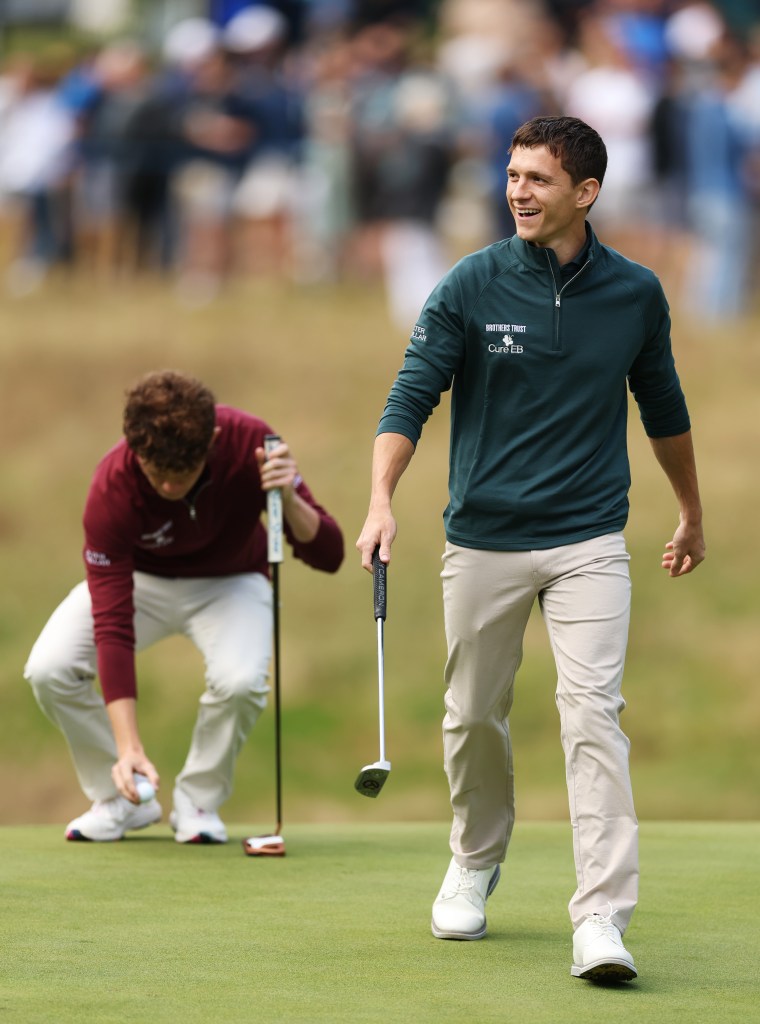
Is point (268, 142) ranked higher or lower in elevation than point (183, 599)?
higher

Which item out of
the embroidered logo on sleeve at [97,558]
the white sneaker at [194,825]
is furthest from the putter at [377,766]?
the white sneaker at [194,825]

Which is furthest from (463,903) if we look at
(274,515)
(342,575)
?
(342,575)

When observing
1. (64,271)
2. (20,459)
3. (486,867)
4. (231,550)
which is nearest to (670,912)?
(486,867)

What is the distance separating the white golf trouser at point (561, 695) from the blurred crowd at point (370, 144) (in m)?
12.4

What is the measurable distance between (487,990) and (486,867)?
0.76 metres

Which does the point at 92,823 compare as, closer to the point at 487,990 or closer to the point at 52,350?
the point at 487,990

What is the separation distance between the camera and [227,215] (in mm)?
17938

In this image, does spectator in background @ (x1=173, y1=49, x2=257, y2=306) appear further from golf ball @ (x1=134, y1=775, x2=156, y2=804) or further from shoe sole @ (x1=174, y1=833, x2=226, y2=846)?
golf ball @ (x1=134, y1=775, x2=156, y2=804)

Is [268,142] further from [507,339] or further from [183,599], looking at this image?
[507,339]

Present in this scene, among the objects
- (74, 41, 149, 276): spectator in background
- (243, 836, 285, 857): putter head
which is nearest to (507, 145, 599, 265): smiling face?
(243, 836, 285, 857): putter head

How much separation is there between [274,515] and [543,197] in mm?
2052

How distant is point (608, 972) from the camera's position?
4.09 metres

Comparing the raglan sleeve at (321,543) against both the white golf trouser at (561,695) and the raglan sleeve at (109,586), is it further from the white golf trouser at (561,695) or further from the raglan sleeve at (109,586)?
the white golf trouser at (561,695)

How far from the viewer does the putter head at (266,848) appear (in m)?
6.18
